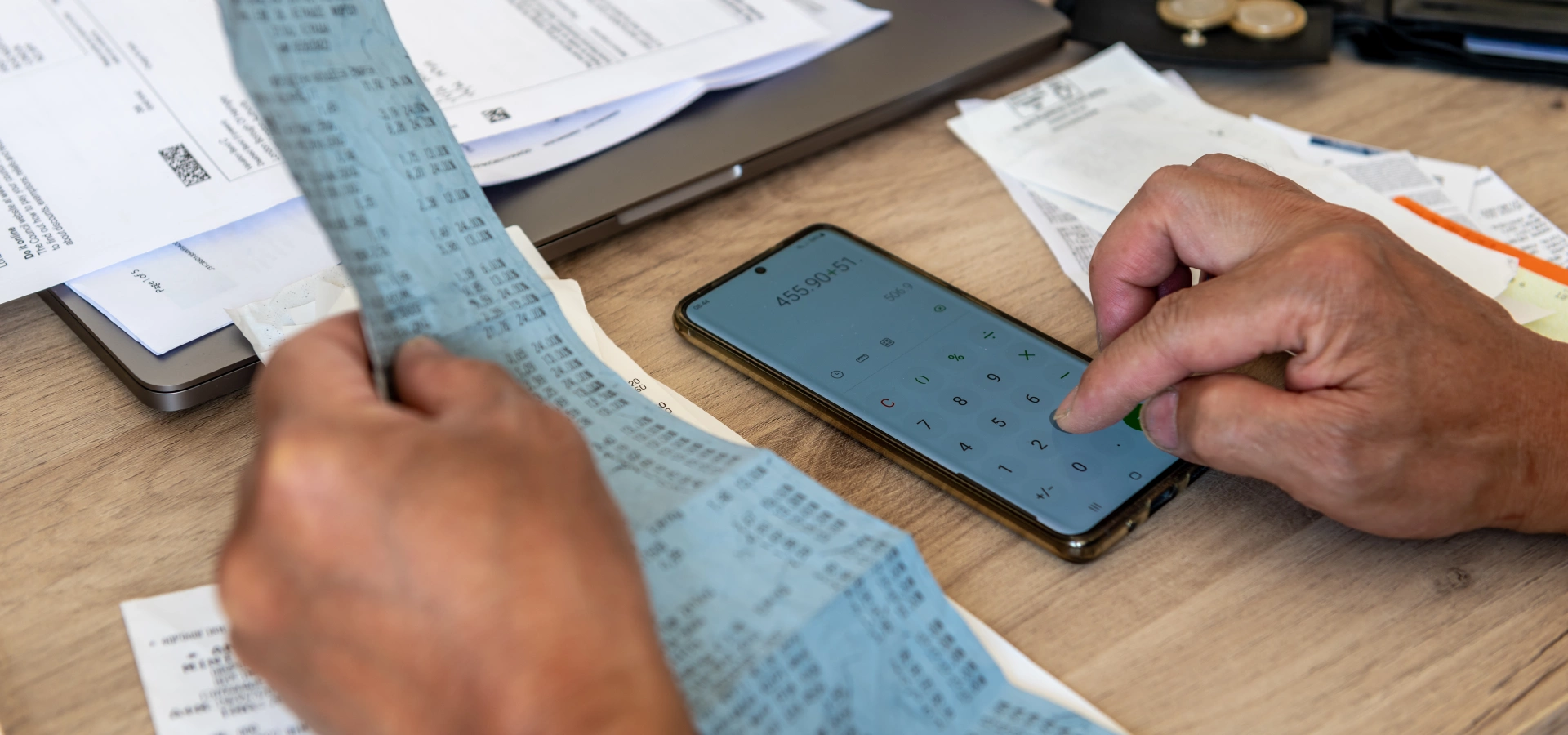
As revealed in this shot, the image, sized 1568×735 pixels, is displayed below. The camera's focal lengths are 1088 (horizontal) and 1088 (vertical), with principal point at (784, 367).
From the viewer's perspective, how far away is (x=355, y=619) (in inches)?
12.8

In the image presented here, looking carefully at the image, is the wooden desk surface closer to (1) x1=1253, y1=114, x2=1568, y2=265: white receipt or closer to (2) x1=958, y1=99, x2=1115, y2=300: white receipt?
(2) x1=958, y1=99, x2=1115, y2=300: white receipt

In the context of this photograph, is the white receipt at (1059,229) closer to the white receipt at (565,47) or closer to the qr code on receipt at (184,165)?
the white receipt at (565,47)

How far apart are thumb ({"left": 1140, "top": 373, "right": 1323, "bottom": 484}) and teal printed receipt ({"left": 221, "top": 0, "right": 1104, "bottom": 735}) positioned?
0.45 feet

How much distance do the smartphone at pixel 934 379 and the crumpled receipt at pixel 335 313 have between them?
4 centimetres

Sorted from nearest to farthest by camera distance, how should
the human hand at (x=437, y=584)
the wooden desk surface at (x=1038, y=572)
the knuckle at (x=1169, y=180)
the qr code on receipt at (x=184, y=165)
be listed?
the human hand at (x=437, y=584) < the wooden desk surface at (x=1038, y=572) < the knuckle at (x=1169, y=180) < the qr code on receipt at (x=184, y=165)

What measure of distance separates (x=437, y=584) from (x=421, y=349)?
0.12m

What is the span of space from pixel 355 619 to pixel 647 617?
0.29ft

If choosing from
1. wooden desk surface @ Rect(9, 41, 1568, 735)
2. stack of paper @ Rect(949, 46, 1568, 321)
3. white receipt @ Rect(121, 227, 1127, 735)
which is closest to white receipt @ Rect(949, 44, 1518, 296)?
stack of paper @ Rect(949, 46, 1568, 321)

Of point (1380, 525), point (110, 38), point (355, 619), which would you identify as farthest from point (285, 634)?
point (110, 38)

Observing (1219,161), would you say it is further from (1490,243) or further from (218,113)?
(218,113)

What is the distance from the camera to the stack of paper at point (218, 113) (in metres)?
0.60

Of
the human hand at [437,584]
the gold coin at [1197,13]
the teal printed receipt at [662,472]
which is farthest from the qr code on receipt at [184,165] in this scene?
the gold coin at [1197,13]

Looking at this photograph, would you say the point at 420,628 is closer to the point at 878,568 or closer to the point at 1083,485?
the point at 878,568

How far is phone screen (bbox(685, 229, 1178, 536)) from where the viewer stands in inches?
19.6
